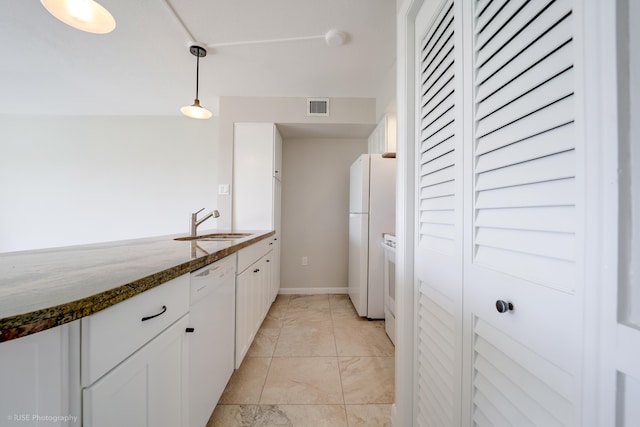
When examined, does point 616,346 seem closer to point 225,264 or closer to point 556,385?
point 556,385

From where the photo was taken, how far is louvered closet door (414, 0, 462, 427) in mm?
704

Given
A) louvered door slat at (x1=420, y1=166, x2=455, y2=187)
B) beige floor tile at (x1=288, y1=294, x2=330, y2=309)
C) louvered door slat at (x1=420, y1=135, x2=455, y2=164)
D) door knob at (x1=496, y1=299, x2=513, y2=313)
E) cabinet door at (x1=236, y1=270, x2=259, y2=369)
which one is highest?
louvered door slat at (x1=420, y1=135, x2=455, y2=164)

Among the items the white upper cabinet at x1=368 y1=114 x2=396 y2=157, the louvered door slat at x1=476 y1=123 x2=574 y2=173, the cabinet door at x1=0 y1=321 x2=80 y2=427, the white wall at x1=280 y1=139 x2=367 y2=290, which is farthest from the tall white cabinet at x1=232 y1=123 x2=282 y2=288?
the louvered door slat at x1=476 y1=123 x2=574 y2=173

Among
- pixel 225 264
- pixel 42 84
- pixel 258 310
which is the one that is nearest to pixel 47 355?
pixel 225 264

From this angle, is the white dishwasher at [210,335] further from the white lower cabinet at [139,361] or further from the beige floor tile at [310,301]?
the beige floor tile at [310,301]

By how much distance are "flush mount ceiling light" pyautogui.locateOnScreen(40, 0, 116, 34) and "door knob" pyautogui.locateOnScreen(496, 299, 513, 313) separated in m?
1.82

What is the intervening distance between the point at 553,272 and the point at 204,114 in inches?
92.3

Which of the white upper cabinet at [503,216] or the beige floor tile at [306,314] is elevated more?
the white upper cabinet at [503,216]

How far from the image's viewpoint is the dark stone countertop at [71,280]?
387mm

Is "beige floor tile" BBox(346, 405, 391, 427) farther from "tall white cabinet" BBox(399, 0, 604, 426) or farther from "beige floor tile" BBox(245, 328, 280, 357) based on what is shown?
"beige floor tile" BBox(245, 328, 280, 357)

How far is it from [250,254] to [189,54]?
186 centimetres

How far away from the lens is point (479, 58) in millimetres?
622

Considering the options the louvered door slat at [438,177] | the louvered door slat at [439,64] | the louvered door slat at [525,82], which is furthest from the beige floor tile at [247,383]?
the louvered door slat at [439,64]

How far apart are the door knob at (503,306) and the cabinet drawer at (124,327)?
0.92m
